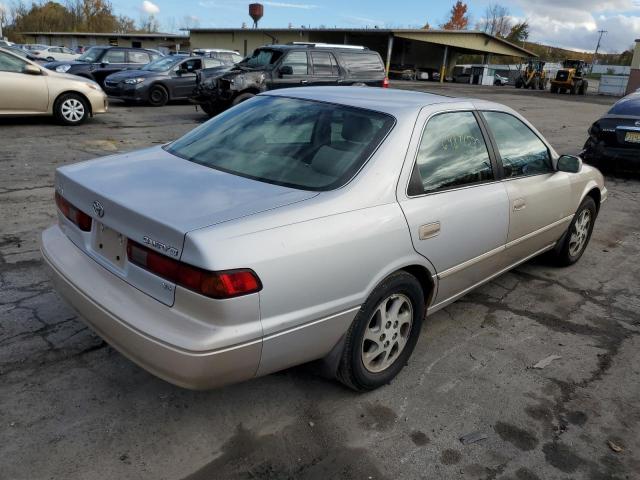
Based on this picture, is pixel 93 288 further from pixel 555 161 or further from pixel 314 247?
pixel 555 161

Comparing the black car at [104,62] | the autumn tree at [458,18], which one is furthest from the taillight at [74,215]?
the autumn tree at [458,18]

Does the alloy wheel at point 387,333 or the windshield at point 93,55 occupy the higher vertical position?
the windshield at point 93,55

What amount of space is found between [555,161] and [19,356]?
13.1ft

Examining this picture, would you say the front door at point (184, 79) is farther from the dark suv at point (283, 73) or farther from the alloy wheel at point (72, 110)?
the alloy wheel at point (72, 110)

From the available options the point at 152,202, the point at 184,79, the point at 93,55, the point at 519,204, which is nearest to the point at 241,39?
the point at 93,55

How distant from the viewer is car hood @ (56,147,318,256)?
2188mm

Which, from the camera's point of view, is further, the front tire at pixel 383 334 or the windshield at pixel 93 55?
the windshield at pixel 93 55

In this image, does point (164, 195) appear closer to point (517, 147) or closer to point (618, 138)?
point (517, 147)

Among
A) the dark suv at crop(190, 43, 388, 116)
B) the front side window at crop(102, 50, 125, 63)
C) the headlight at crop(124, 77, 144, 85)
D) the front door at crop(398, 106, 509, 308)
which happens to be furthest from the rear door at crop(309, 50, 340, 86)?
the front door at crop(398, 106, 509, 308)

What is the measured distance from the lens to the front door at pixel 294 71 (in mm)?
12250

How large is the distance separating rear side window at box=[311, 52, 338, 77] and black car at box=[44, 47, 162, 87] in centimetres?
809

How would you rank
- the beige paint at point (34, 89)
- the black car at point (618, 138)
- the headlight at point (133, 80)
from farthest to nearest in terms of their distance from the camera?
the headlight at point (133, 80) < the beige paint at point (34, 89) < the black car at point (618, 138)

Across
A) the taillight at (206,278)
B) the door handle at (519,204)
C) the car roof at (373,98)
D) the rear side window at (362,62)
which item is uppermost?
the rear side window at (362,62)

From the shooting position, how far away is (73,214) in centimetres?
272
